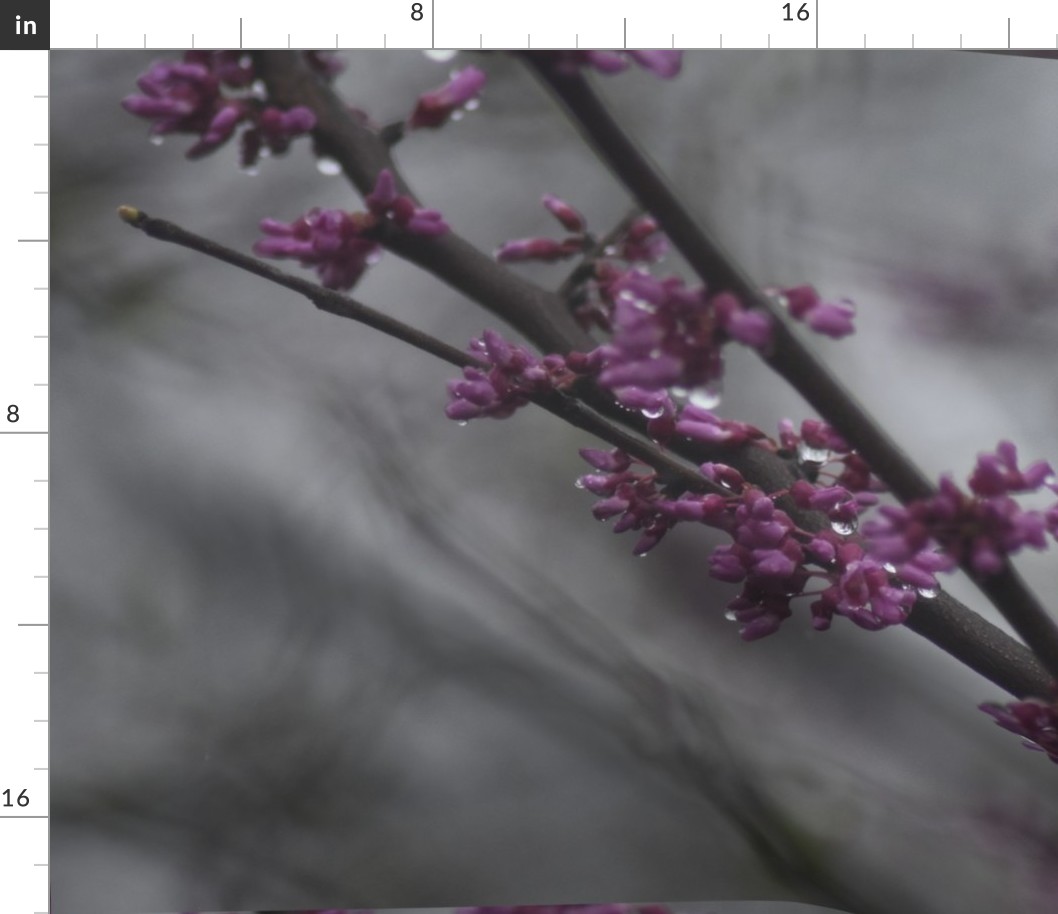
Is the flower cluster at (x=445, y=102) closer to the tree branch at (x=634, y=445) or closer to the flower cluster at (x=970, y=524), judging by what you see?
the tree branch at (x=634, y=445)

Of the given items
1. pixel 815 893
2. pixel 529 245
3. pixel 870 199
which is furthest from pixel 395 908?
pixel 870 199

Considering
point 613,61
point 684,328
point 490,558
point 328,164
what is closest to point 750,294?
point 684,328

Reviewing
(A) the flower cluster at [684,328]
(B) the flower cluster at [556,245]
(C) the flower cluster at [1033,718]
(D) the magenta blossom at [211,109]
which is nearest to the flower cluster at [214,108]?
(D) the magenta blossom at [211,109]

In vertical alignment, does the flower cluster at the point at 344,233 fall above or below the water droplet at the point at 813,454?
above

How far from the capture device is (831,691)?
3.92 feet

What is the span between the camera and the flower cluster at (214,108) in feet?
2.47

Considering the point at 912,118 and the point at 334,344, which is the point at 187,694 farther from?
the point at 912,118

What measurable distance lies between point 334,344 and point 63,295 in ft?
1.07

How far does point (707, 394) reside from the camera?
663 millimetres

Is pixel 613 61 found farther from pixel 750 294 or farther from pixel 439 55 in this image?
pixel 439 55

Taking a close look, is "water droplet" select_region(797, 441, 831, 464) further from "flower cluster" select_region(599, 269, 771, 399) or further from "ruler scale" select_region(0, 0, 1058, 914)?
"ruler scale" select_region(0, 0, 1058, 914)

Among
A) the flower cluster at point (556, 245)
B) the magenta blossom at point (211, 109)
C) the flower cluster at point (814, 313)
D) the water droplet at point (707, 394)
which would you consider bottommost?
the water droplet at point (707, 394)
